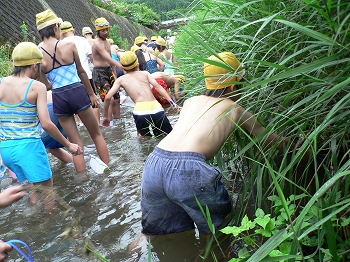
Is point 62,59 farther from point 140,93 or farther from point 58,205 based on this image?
point 58,205

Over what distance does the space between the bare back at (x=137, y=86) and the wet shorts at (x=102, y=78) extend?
6.67 feet

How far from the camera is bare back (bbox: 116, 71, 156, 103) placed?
6.09 metres

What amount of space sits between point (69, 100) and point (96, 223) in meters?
1.69

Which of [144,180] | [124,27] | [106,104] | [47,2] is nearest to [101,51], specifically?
[106,104]

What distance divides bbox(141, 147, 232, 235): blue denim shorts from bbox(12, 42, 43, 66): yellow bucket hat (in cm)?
166

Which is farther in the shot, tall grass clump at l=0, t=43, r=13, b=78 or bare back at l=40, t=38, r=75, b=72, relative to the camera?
tall grass clump at l=0, t=43, r=13, b=78

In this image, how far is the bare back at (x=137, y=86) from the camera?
20.0 feet

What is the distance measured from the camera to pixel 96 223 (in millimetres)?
3762

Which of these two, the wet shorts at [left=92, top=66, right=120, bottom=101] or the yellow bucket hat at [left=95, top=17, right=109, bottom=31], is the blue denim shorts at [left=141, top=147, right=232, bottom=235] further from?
the wet shorts at [left=92, top=66, right=120, bottom=101]

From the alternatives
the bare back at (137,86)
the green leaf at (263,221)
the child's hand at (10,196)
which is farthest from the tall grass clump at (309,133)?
the bare back at (137,86)

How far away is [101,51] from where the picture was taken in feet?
26.2

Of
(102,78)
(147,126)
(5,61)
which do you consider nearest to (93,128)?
(147,126)

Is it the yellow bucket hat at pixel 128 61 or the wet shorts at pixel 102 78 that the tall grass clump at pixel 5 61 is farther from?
the yellow bucket hat at pixel 128 61

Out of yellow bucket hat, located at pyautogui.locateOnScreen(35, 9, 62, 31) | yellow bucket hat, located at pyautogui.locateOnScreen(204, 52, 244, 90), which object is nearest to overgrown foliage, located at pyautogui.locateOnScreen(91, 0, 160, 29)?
yellow bucket hat, located at pyautogui.locateOnScreen(35, 9, 62, 31)
